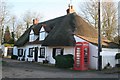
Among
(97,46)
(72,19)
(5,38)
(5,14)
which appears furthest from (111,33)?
(5,38)

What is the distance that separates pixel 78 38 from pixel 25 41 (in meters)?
15.9

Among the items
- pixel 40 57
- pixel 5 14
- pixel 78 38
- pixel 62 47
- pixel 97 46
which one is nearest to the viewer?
pixel 97 46

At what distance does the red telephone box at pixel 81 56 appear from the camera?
20375 millimetres

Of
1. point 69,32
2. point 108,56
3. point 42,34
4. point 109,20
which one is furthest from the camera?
point 109,20

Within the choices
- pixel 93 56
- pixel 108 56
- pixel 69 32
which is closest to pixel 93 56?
pixel 93 56

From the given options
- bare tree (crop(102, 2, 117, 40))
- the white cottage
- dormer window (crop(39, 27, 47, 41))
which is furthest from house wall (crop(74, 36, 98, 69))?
bare tree (crop(102, 2, 117, 40))

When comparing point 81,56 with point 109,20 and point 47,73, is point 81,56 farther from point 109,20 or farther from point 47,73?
point 109,20

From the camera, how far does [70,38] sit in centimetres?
2459

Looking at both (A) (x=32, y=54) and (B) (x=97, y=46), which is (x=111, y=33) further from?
(B) (x=97, y=46)

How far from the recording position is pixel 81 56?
20375 mm

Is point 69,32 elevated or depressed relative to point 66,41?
elevated

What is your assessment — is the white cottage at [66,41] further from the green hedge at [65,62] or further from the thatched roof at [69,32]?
the green hedge at [65,62]

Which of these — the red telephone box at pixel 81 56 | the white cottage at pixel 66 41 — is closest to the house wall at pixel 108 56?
the white cottage at pixel 66 41

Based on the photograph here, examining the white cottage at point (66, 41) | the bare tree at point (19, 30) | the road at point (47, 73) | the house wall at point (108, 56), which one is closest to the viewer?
the road at point (47, 73)
